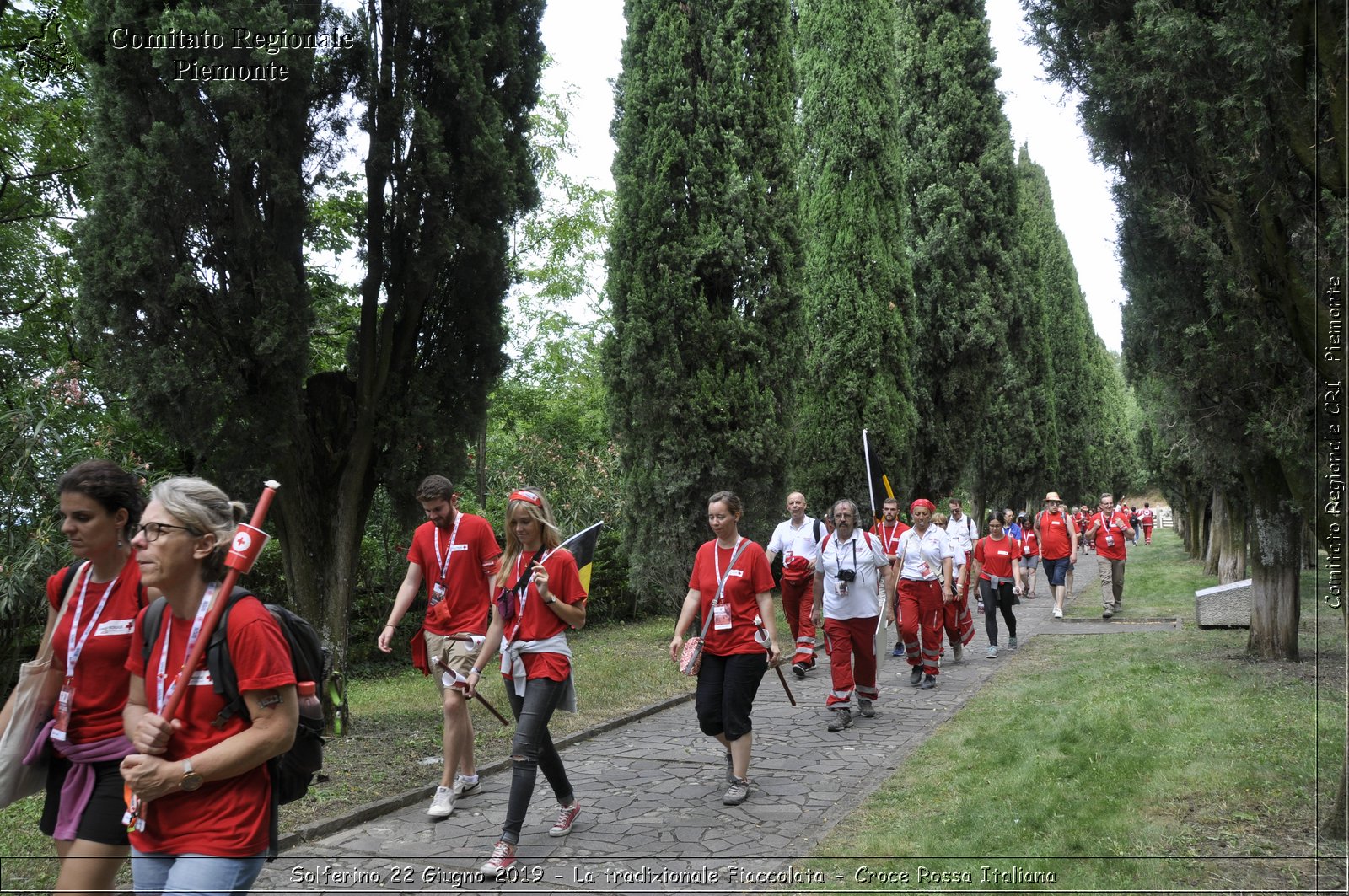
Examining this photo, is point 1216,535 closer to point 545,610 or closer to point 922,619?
point 922,619

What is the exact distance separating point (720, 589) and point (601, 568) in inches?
485

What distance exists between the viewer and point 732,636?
7.21 meters

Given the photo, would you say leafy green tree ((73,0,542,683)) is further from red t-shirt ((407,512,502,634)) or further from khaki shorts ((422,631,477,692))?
khaki shorts ((422,631,477,692))

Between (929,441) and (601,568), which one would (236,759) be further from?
(929,441)

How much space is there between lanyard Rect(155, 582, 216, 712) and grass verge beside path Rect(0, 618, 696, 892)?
297 cm

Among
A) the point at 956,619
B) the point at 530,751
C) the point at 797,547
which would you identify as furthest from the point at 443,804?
the point at 956,619

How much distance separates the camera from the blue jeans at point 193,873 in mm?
2840

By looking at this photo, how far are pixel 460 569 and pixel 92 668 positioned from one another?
3615mm

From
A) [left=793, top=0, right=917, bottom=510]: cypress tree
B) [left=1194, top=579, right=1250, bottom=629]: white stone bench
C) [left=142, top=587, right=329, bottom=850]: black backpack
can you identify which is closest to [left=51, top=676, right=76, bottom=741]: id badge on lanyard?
[left=142, top=587, right=329, bottom=850]: black backpack

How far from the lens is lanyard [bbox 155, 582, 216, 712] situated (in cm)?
301

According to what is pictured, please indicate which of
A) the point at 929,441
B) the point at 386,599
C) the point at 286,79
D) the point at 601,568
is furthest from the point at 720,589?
the point at 929,441

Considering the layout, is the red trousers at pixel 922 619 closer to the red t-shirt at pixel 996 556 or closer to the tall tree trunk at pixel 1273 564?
the red t-shirt at pixel 996 556

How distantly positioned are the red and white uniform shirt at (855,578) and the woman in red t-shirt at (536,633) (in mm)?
3731

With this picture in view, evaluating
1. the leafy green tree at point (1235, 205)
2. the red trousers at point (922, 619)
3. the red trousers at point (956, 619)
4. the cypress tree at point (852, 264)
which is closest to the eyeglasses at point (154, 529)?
the leafy green tree at point (1235, 205)
